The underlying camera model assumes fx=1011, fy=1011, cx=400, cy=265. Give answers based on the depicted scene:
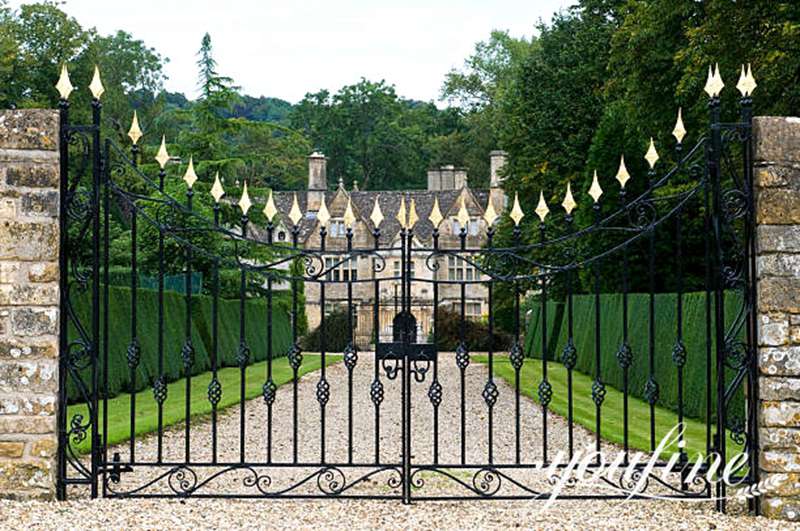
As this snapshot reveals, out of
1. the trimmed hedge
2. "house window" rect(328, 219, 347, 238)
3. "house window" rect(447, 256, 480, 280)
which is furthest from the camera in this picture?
"house window" rect(328, 219, 347, 238)

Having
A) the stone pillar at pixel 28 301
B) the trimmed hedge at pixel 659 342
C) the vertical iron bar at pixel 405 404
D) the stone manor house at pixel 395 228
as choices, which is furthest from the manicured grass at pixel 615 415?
the stone manor house at pixel 395 228

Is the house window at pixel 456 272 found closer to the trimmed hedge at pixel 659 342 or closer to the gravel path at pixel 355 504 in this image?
the trimmed hedge at pixel 659 342

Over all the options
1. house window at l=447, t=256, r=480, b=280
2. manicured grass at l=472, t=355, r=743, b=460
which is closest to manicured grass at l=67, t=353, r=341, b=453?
manicured grass at l=472, t=355, r=743, b=460

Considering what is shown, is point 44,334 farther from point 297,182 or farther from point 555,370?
point 297,182

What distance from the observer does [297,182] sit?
52625 millimetres

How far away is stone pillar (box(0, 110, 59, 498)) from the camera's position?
5961mm

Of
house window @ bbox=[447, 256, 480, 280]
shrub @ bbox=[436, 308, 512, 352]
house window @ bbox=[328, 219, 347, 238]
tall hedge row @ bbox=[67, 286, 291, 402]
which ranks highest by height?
house window @ bbox=[328, 219, 347, 238]

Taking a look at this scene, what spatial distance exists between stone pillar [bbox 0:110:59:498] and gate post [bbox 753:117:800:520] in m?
4.18

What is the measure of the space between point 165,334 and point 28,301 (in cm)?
981

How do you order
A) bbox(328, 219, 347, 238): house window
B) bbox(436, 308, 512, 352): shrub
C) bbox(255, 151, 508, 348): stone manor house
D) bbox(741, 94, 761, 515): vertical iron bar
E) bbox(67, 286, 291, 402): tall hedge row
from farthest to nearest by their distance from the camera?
bbox(328, 219, 347, 238): house window → bbox(255, 151, 508, 348): stone manor house → bbox(436, 308, 512, 352): shrub → bbox(67, 286, 291, 402): tall hedge row → bbox(741, 94, 761, 515): vertical iron bar

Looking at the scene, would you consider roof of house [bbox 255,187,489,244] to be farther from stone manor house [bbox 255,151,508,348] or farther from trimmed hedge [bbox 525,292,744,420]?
trimmed hedge [bbox 525,292,744,420]

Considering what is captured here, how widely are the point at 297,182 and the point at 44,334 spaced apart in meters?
47.0

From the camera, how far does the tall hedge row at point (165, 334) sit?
42.6 feet

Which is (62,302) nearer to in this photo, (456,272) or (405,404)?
(405,404)
